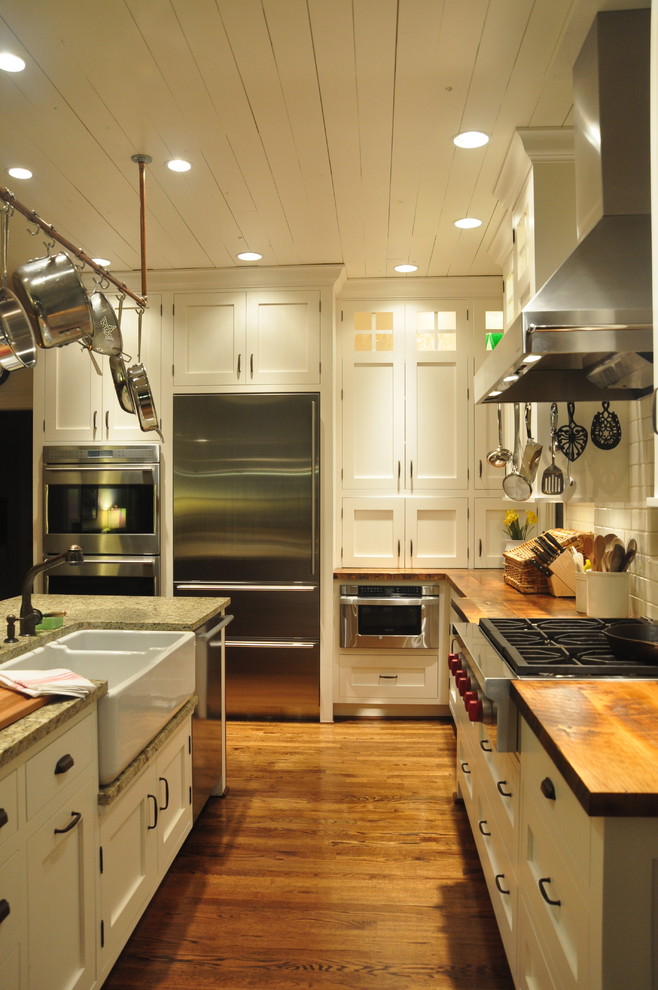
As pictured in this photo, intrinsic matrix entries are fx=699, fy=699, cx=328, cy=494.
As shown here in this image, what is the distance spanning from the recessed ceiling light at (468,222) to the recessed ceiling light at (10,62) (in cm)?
200

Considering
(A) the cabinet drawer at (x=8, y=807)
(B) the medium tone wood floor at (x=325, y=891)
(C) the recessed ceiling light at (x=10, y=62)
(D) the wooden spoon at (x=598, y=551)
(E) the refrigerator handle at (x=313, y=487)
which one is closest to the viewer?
(A) the cabinet drawer at (x=8, y=807)

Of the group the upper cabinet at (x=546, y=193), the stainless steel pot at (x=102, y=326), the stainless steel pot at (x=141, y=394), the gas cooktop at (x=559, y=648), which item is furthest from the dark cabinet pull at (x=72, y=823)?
the upper cabinet at (x=546, y=193)

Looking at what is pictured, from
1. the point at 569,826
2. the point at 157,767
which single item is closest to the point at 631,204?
the point at 569,826

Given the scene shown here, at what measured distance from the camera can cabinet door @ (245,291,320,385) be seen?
4.13 meters

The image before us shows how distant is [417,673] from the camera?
166 inches

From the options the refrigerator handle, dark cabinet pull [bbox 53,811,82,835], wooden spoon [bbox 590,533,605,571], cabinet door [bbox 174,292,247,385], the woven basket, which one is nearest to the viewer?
dark cabinet pull [bbox 53,811,82,835]

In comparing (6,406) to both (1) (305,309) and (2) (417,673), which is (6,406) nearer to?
(1) (305,309)

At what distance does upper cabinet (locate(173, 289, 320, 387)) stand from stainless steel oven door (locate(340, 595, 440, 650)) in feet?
4.53

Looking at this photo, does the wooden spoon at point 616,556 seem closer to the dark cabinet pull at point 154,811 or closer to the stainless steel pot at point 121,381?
the dark cabinet pull at point 154,811

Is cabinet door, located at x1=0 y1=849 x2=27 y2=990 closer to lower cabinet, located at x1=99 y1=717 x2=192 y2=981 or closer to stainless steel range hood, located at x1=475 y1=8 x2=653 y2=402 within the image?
lower cabinet, located at x1=99 y1=717 x2=192 y2=981

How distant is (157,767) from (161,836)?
243 millimetres

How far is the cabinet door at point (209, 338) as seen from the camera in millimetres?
4184

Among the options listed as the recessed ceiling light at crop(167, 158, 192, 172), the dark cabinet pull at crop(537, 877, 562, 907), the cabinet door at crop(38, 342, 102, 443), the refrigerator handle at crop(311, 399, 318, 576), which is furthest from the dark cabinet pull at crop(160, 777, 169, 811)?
the cabinet door at crop(38, 342, 102, 443)

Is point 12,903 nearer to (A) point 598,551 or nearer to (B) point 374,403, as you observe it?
(A) point 598,551
